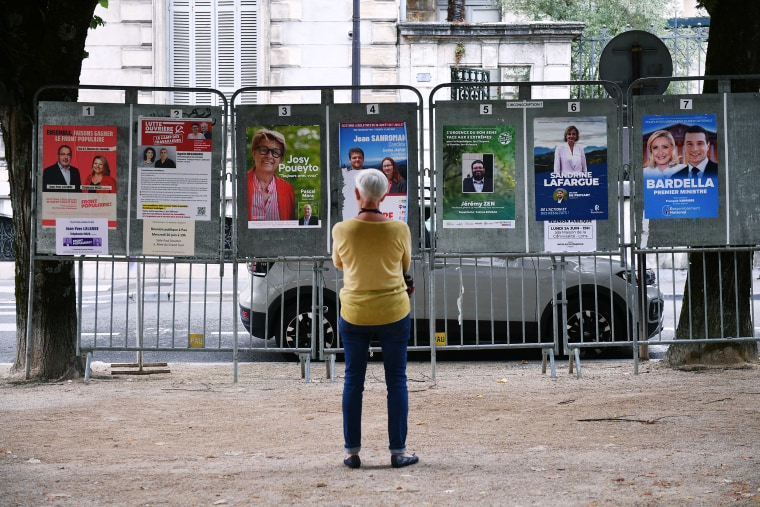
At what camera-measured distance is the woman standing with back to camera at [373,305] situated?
5461 millimetres

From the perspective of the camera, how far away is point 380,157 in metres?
8.63

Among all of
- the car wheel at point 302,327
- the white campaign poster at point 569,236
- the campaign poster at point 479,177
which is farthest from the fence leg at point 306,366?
the white campaign poster at point 569,236

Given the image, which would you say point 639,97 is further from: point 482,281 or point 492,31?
point 492,31

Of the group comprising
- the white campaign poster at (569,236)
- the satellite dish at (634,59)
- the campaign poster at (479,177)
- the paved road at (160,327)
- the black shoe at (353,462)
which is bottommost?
the black shoe at (353,462)

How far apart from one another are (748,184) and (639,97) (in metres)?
1.28

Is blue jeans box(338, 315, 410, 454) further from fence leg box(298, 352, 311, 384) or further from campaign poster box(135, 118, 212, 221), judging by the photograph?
campaign poster box(135, 118, 212, 221)

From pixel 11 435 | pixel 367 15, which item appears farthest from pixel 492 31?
pixel 11 435

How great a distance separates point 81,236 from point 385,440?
3898 mm

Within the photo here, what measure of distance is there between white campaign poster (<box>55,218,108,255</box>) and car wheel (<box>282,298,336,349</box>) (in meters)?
2.15

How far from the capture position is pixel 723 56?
355 inches

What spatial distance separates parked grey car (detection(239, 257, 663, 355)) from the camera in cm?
998

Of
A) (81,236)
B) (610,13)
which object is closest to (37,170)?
(81,236)

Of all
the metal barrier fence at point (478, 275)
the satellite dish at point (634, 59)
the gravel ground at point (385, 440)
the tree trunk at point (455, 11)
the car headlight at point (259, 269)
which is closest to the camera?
the gravel ground at point (385, 440)

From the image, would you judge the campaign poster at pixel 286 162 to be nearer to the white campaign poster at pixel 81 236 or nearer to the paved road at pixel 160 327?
the paved road at pixel 160 327
